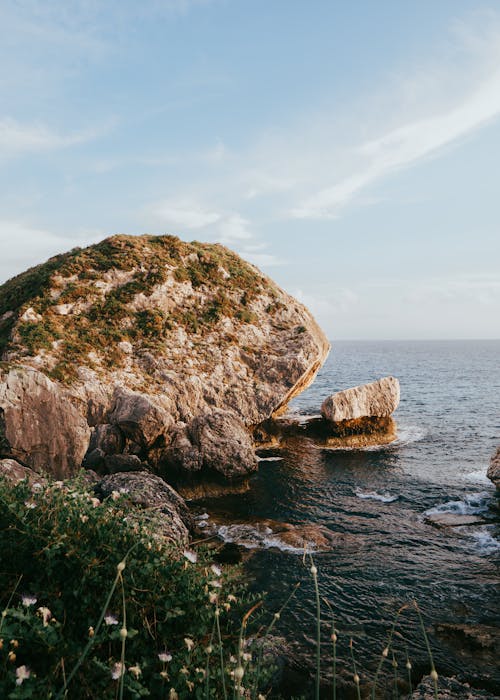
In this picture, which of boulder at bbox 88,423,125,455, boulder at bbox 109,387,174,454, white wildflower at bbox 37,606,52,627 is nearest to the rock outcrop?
boulder at bbox 109,387,174,454

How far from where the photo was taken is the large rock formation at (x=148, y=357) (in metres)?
16.4

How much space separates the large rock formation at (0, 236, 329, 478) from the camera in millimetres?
16406

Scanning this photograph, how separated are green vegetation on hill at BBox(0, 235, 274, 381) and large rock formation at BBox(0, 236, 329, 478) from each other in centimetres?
9

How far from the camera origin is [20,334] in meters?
24.4

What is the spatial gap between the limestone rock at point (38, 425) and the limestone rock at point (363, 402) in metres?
15.0

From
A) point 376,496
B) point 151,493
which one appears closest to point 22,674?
point 151,493

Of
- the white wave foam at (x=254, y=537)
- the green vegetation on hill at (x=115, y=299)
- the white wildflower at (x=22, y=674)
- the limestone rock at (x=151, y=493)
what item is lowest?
the white wave foam at (x=254, y=537)

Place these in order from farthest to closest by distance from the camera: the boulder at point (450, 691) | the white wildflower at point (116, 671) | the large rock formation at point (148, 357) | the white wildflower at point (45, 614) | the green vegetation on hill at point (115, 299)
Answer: the green vegetation on hill at point (115, 299)
the large rock formation at point (148, 357)
the boulder at point (450, 691)
the white wildflower at point (45, 614)
the white wildflower at point (116, 671)

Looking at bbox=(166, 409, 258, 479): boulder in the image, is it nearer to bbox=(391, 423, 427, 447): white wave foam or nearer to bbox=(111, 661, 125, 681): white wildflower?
bbox=(391, 423, 427, 447): white wave foam

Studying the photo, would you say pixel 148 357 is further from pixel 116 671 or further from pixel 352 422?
pixel 116 671

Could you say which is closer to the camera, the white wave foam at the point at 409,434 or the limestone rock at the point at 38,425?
the limestone rock at the point at 38,425

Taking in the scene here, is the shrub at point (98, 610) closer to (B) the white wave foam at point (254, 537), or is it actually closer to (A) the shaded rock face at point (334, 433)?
(B) the white wave foam at point (254, 537)

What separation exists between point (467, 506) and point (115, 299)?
2236cm

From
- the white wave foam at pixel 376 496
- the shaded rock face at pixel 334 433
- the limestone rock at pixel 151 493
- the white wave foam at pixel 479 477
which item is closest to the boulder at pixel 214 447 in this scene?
the limestone rock at pixel 151 493
